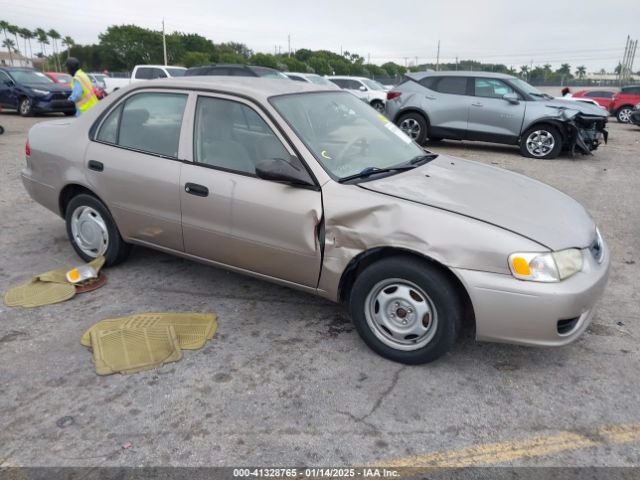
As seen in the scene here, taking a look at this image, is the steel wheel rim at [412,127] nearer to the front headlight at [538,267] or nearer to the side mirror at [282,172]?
the side mirror at [282,172]

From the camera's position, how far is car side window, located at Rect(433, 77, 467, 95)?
11172 millimetres

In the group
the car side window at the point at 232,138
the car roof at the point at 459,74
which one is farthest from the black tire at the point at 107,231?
the car roof at the point at 459,74

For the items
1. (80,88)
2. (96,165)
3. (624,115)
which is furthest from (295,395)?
(624,115)

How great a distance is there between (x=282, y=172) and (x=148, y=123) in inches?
59.2

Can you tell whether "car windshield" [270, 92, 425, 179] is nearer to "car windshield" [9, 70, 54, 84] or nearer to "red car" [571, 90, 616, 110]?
"car windshield" [9, 70, 54, 84]

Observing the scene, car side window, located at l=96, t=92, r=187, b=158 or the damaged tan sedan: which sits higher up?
car side window, located at l=96, t=92, r=187, b=158

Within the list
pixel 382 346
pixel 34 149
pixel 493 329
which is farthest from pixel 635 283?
pixel 34 149

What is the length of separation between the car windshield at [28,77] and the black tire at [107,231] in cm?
1534

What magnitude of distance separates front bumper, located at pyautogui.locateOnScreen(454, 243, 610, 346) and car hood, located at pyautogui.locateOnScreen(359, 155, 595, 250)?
25cm

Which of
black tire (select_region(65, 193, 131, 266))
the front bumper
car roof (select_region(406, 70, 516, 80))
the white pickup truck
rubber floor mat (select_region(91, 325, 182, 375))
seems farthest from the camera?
the white pickup truck

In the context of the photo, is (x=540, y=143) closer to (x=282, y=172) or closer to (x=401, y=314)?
(x=401, y=314)

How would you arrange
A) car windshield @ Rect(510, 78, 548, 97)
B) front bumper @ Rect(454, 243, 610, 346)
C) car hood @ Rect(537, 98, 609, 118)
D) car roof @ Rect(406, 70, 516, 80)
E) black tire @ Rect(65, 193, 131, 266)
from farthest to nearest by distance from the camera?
car roof @ Rect(406, 70, 516, 80) → car windshield @ Rect(510, 78, 548, 97) → car hood @ Rect(537, 98, 609, 118) → black tire @ Rect(65, 193, 131, 266) → front bumper @ Rect(454, 243, 610, 346)

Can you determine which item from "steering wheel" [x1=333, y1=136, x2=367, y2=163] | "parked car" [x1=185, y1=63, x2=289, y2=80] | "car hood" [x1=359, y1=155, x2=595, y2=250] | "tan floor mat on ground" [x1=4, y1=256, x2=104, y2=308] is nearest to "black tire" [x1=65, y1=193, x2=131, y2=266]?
"tan floor mat on ground" [x1=4, y1=256, x2=104, y2=308]

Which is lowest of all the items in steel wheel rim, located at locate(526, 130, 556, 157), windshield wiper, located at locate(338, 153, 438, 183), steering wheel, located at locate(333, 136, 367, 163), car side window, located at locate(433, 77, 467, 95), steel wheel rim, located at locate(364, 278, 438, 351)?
steel wheel rim, located at locate(364, 278, 438, 351)
